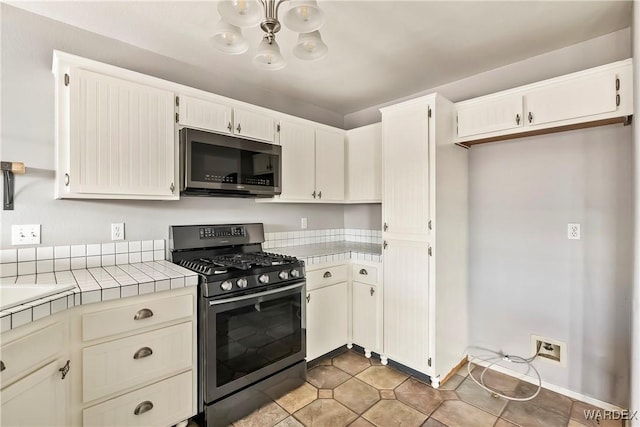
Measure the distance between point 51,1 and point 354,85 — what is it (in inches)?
84.2

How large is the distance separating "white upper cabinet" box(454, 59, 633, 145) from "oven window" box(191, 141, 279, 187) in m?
1.52

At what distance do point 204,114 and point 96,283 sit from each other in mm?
1258

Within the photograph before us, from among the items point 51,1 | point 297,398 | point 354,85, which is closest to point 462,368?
point 297,398

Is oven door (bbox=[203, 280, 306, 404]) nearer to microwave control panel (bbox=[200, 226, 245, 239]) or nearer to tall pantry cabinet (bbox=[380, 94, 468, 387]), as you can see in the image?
microwave control panel (bbox=[200, 226, 245, 239])

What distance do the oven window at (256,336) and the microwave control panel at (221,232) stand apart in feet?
2.39

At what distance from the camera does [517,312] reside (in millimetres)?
2395

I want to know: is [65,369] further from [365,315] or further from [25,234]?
[365,315]

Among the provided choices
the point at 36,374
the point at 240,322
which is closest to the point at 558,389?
the point at 240,322

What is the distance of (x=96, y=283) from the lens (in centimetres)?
155

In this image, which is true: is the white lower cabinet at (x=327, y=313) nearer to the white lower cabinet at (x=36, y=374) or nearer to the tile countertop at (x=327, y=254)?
Answer: the tile countertop at (x=327, y=254)

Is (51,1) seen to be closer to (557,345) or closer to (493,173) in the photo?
(493,173)

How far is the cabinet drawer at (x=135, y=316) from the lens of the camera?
57.7 inches

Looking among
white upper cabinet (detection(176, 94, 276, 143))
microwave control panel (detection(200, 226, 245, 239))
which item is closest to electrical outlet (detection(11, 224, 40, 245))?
microwave control panel (detection(200, 226, 245, 239))

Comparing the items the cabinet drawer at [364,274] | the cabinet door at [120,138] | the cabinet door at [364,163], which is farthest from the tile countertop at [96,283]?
the cabinet door at [364,163]
